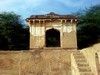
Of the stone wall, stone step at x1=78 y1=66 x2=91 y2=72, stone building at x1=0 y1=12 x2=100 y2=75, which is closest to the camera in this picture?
stone step at x1=78 y1=66 x2=91 y2=72

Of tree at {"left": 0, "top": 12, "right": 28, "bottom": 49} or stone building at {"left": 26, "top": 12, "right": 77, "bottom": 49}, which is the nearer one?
stone building at {"left": 26, "top": 12, "right": 77, "bottom": 49}

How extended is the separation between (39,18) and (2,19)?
7124 mm

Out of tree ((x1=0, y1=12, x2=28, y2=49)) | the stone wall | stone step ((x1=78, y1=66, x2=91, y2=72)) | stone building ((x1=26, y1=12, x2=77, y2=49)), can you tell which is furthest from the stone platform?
tree ((x1=0, y1=12, x2=28, y2=49))

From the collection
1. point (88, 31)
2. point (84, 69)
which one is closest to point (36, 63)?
point (84, 69)

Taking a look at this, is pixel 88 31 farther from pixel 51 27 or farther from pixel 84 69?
pixel 84 69

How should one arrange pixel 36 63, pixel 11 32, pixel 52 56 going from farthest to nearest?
1. pixel 11 32
2. pixel 52 56
3. pixel 36 63

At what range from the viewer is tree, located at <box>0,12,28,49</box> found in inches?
1073

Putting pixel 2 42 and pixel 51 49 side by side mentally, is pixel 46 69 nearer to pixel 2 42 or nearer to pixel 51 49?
pixel 51 49

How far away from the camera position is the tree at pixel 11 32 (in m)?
27.2

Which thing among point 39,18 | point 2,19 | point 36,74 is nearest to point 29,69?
point 36,74

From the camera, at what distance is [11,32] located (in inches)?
1086

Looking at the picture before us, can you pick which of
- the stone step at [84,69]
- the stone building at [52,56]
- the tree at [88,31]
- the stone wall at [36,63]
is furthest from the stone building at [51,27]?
the stone step at [84,69]

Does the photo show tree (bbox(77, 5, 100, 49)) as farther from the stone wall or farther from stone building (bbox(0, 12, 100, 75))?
the stone wall

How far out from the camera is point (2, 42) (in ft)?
89.3
